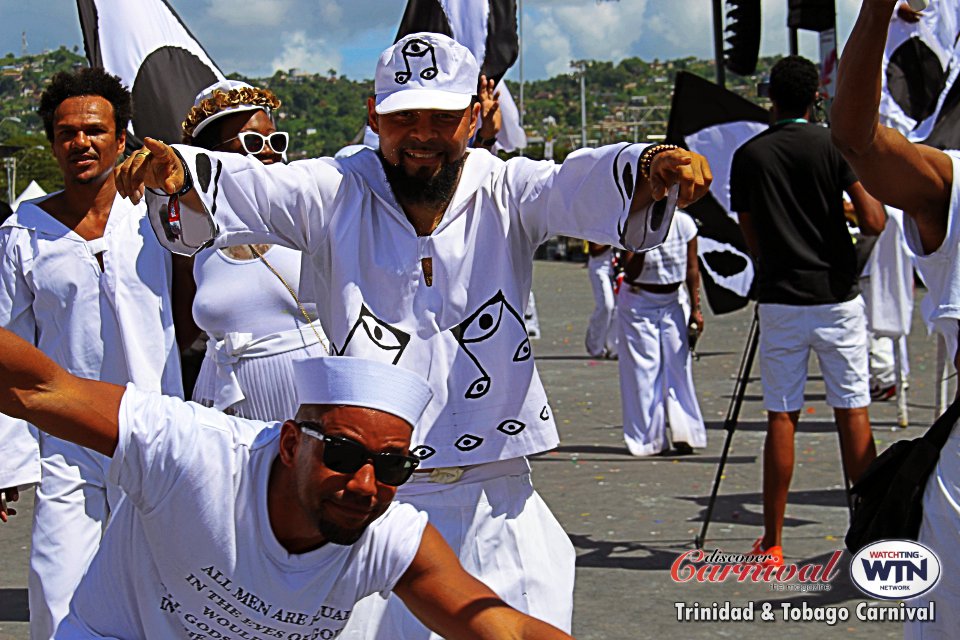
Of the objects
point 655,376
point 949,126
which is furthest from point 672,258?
point 949,126

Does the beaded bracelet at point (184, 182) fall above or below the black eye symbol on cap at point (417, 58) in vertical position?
below

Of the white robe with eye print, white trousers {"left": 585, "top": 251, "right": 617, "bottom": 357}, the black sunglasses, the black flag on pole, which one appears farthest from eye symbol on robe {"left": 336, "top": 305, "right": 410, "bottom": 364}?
white trousers {"left": 585, "top": 251, "right": 617, "bottom": 357}

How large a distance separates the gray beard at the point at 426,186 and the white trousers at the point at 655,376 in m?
6.81

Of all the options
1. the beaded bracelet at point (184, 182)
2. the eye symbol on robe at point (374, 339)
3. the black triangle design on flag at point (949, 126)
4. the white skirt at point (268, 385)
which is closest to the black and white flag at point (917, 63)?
the black triangle design on flag at point (949, 126)

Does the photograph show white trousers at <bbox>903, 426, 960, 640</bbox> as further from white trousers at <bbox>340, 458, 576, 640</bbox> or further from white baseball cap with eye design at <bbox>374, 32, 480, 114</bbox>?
white baseball cap with eye design at <bbox>374, 32, 480, 114</bbox>

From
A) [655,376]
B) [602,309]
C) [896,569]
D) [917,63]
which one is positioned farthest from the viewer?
[602,309]

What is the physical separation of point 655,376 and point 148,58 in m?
4.81

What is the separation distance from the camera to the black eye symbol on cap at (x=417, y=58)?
12.3 feet

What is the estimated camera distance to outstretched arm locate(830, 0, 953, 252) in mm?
3312

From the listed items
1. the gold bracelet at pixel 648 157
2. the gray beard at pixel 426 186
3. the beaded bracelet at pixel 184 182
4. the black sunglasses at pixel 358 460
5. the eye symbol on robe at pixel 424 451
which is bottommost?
the eye symbol on robe at pixel 424 451

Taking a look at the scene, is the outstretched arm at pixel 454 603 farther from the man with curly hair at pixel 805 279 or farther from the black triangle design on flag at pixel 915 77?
the black triangle design on flag at pixel 915 77

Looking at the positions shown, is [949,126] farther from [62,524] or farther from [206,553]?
[62,524]

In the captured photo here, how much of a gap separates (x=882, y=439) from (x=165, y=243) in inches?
307

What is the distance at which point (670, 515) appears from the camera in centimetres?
812
